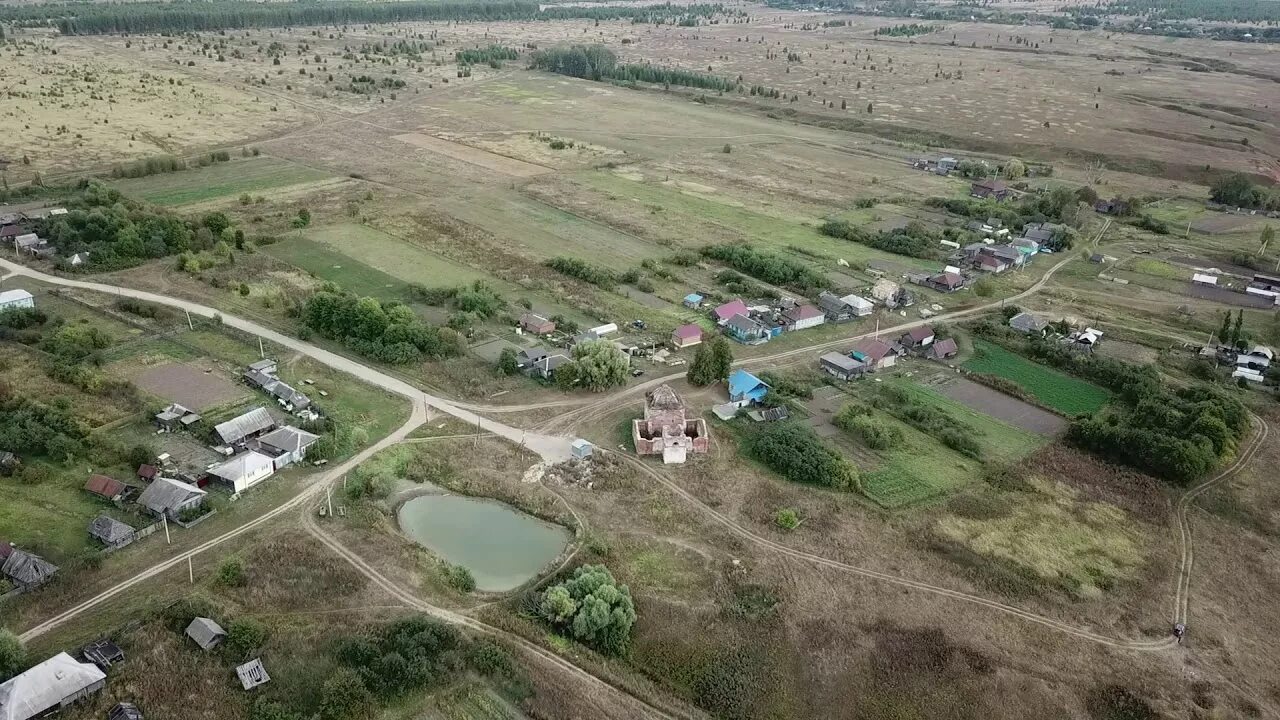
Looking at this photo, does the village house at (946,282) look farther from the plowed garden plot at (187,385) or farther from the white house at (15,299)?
the white house at (15,299)

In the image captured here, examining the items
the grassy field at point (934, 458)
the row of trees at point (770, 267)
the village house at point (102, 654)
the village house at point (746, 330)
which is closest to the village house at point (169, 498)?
the village house at point (102, 654)

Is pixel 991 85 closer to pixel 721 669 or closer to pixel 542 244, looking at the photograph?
pixel 542 244

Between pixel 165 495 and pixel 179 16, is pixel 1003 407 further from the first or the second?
pixel 179 16

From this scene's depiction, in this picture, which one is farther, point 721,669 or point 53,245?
point 53,245

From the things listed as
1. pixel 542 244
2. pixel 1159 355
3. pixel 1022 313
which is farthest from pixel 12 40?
pixel 1159 355

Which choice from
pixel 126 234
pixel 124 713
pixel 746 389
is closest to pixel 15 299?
pixel 126 234

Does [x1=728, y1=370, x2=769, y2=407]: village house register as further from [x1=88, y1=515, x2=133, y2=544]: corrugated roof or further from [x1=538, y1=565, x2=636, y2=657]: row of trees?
[x1=88, y1=515, x2=133, y2=544]: corrugated roof
